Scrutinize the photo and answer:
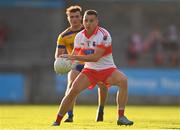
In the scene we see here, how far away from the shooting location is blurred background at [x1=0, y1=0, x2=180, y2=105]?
29641mm

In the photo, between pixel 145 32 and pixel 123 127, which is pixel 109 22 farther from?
pixel 123 127

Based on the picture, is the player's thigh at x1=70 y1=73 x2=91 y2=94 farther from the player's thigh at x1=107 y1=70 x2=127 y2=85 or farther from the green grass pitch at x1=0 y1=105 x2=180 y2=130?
the green grass pitch at x1=0 y1=105 x2=180 y2=130

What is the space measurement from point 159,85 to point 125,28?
8.36 m

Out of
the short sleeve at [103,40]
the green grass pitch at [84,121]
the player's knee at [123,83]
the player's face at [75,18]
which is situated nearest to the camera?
the green grass pitch at [84,121]

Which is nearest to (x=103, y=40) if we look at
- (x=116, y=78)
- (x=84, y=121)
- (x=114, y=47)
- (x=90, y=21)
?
(x=90, y=21)

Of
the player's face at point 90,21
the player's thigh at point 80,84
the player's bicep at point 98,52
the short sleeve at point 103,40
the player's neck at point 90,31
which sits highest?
the player's face at point 90,21

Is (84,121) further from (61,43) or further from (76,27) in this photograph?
(76,27)

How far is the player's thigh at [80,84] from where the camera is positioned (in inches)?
550

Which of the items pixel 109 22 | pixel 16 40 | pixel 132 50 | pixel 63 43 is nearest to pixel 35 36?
pixel 16 40

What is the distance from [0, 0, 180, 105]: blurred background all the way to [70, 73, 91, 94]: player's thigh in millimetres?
14829

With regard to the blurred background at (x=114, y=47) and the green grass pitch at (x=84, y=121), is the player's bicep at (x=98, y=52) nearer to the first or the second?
the green grass pitch at (x=84, y=121)

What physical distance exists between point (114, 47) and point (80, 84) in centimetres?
2173

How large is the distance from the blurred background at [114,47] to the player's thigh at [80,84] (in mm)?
14829

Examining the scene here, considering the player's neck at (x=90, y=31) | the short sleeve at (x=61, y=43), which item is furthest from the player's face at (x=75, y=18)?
the player's neck at (x=90, y=31)
